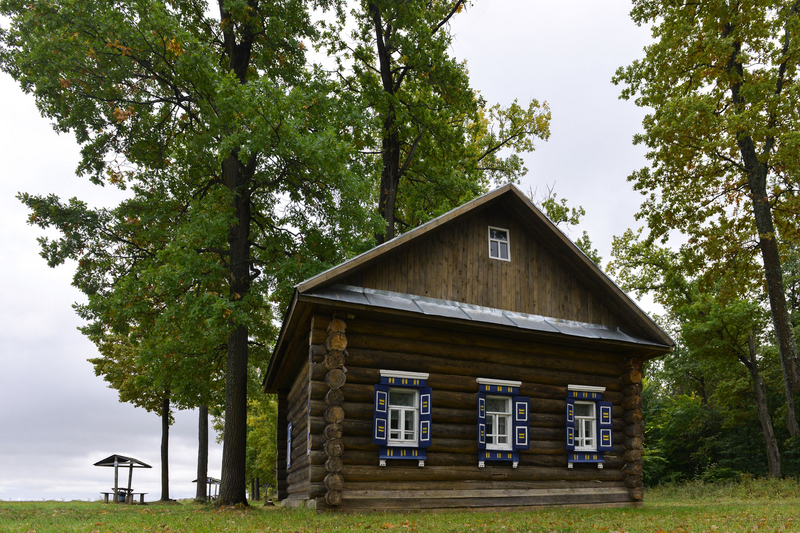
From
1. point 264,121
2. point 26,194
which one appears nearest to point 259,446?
point 26,194

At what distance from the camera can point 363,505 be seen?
40.6ft

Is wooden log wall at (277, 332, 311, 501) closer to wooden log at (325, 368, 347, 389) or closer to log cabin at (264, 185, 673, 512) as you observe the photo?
log cabin at (264, 185, 673, 512)

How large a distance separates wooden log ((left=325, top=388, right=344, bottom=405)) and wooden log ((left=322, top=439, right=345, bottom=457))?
2.47 ft

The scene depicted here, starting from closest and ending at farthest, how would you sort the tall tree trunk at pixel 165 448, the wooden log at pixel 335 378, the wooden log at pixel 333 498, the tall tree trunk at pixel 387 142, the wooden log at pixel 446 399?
the wooden log at pixel 333 498 < the wooden log at pixel 335 378 < the wooden log at pixel 446 399 < the tall tree trunk at pixel 387 142 < the tall tree trunk at pixel 165 448

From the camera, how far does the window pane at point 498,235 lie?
16.3 meters

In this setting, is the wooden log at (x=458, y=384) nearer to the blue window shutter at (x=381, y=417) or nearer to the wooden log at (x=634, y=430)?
the blue window shutter at (x=381, y=417)

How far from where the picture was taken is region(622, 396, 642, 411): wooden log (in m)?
15.9

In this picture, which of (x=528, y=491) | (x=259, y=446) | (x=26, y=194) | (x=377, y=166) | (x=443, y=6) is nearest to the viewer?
(x=528, y=491)

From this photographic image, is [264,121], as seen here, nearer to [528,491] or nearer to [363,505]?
[363,505]

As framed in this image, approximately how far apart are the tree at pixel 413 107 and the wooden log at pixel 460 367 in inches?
315

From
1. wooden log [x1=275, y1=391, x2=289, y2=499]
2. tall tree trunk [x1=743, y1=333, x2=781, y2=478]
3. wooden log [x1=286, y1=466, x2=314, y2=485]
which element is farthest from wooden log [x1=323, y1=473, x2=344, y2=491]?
tall tree trunk [x1=743, y1=333, x2=781, y2=478]

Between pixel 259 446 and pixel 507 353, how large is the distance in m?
34.1

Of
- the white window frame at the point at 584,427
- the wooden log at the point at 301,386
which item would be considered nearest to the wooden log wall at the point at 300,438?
the wooden log at the point at 301,386

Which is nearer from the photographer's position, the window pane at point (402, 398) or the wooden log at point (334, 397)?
the wooden log at point (334, 397)
